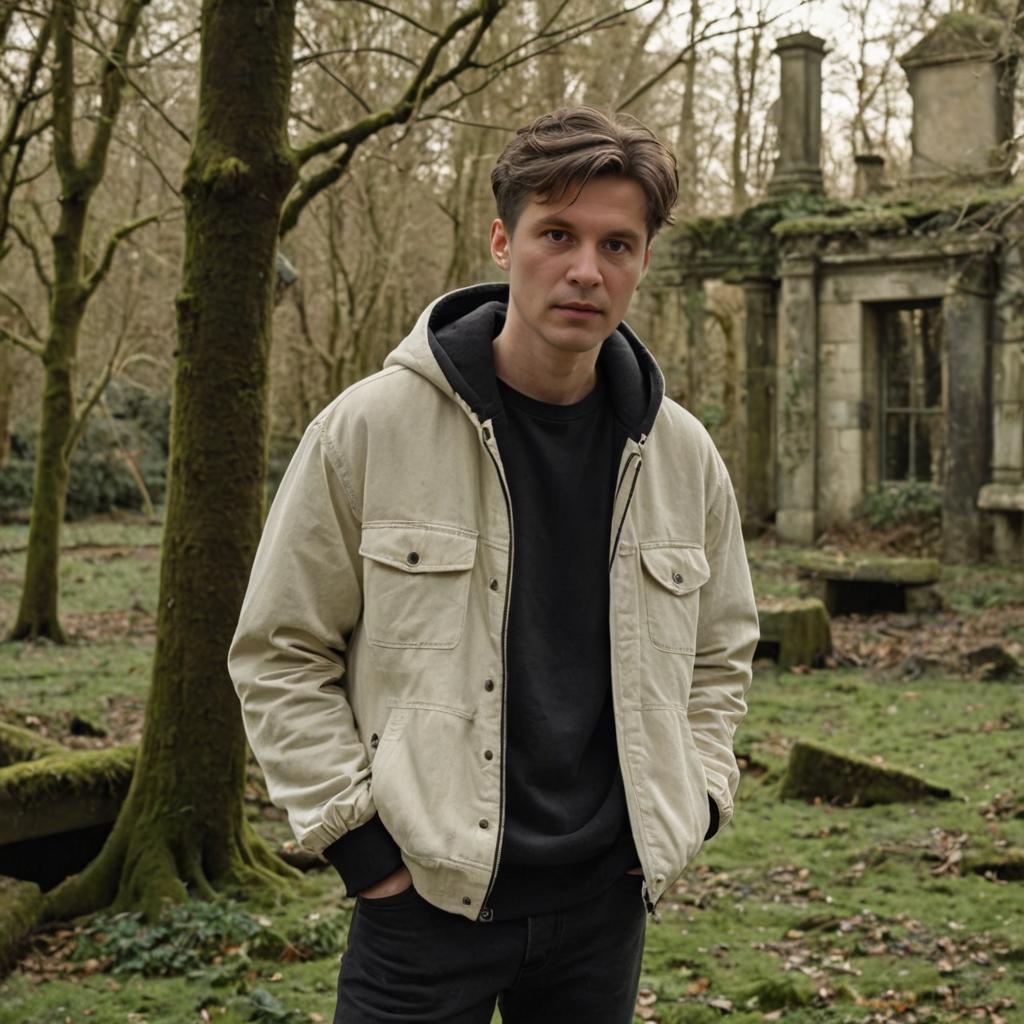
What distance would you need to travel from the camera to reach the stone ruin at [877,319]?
18328mm

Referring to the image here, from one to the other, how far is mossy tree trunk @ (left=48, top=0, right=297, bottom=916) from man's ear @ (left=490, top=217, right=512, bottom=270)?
3267 mm

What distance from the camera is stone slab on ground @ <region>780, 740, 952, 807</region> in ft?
25.4

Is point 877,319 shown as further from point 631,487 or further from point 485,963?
point 485,963

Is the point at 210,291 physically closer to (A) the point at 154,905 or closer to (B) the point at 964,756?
(A) the point at 154,905

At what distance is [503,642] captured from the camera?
253 centimetres

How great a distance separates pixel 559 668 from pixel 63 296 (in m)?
10.4

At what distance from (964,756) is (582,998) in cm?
675

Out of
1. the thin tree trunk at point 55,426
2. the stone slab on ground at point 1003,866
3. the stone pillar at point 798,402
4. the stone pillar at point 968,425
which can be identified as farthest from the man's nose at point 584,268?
the stone pillar at point 798,402

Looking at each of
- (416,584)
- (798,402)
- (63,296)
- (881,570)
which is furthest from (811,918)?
(798,402)

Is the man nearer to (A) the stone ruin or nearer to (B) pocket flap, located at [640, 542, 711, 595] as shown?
(B) pocket flap, located at [640, 542, 711, 595]

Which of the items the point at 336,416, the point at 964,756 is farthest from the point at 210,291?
the point at 964,756

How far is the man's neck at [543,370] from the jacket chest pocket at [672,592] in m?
0.34

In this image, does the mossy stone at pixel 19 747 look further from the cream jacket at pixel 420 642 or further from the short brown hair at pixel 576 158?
the short brown hair at pixel 576 158

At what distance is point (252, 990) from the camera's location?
4.99 metres
